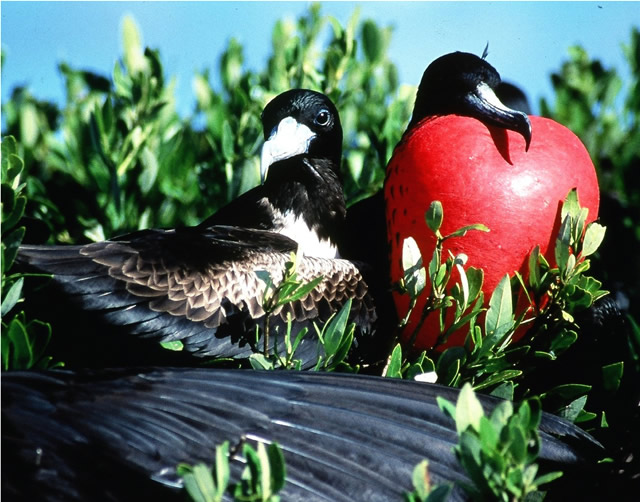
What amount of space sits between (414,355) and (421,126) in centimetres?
45

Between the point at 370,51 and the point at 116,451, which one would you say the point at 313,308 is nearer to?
the point at 116,451

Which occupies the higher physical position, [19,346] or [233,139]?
[233,139]

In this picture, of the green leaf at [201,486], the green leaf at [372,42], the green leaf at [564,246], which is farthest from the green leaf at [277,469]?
the green leaf at [372,42]

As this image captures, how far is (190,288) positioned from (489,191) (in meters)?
0.67

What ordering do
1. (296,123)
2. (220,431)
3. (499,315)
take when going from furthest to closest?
(296,123), (499,315), (220,431)

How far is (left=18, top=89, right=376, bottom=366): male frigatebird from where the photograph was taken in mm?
1765

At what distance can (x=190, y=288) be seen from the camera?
1.85 m

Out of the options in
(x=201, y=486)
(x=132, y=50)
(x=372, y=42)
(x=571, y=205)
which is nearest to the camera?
(x=201, y=486)

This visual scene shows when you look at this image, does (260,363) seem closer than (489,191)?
Yes

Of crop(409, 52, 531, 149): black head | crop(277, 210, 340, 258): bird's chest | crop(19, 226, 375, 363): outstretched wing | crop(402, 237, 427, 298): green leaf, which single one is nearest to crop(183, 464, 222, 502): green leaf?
crop(402, 237, 427, 298): green leaf

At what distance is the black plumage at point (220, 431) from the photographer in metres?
1.14

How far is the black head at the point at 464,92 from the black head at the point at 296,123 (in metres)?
0.23

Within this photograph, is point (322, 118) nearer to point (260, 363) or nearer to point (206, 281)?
→ point (206, 281)

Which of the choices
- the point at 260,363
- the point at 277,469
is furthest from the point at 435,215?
the point at 277,469
